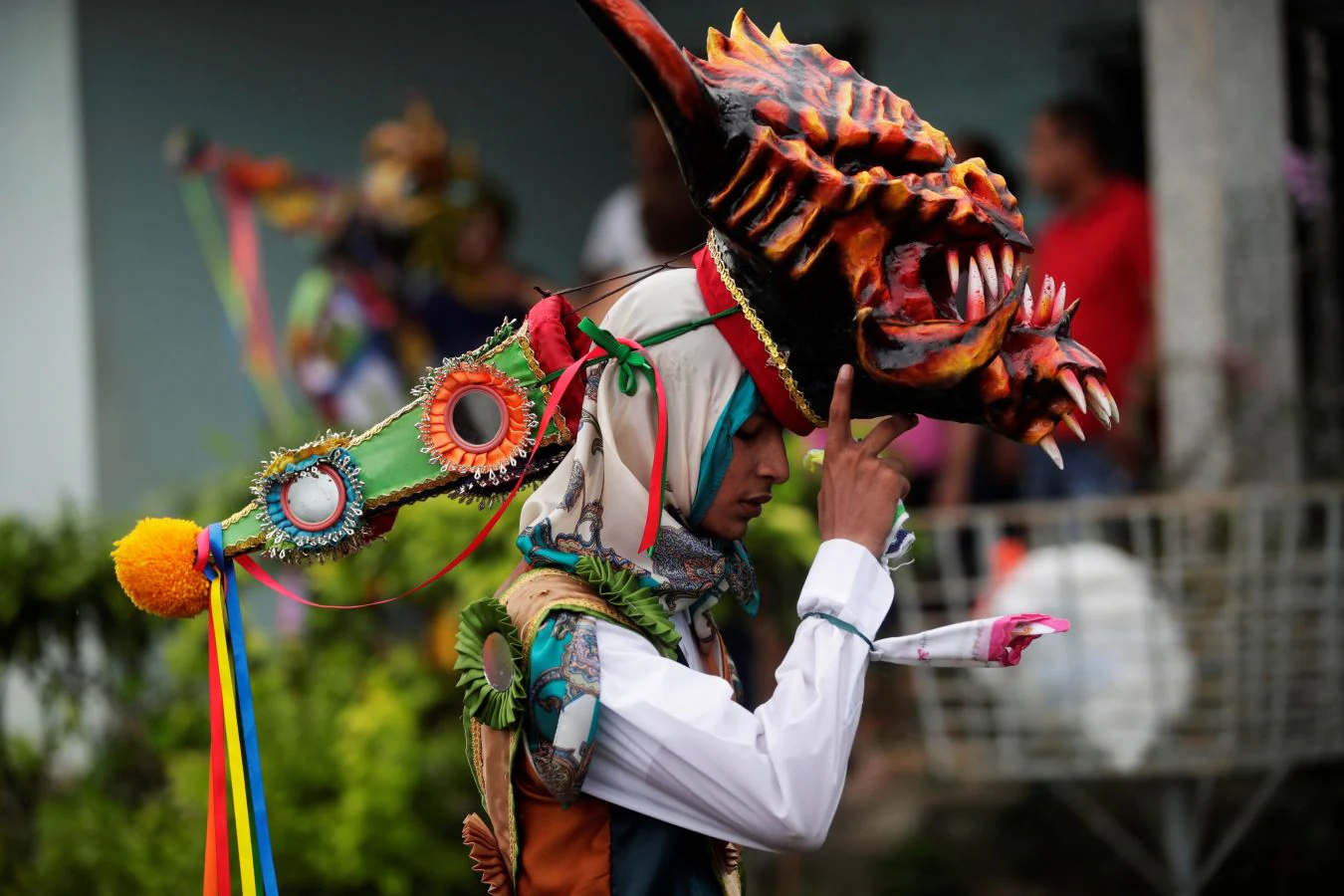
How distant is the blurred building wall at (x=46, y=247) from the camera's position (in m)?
6.96

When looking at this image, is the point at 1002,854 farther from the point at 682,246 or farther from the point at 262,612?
the point at 262,612

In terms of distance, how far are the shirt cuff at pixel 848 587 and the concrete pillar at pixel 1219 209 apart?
3.28m

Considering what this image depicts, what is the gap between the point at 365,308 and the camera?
25.1ft

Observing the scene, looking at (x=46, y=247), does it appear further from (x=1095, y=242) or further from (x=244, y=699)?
(x=244, y=699)

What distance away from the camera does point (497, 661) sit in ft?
7.30

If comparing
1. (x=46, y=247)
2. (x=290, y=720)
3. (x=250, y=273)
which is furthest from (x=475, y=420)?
(x=250, y=273)

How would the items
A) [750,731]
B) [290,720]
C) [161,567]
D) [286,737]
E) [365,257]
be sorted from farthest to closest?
[365,257]
[290,720]
[286,737]
[161,567]
[750,731]

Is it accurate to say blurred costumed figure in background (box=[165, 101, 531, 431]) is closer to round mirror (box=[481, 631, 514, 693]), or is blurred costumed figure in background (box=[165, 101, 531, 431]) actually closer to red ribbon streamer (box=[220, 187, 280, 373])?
red ribbon streamer (box=[220, 187, 280, 373])

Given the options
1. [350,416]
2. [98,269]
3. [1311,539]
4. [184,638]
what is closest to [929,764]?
[1311,539]

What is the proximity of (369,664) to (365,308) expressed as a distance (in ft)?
9.26

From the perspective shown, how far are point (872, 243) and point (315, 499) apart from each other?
0.81 meters

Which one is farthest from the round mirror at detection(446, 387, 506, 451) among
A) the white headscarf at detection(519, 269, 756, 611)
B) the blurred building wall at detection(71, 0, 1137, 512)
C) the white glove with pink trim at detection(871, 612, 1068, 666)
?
the blurred building wall at detection(71, 0, 1137, 512)

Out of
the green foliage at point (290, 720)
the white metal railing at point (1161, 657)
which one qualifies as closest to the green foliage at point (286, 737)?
the green foliage at point (290, 720)

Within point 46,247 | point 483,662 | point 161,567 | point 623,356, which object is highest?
point 46,247
